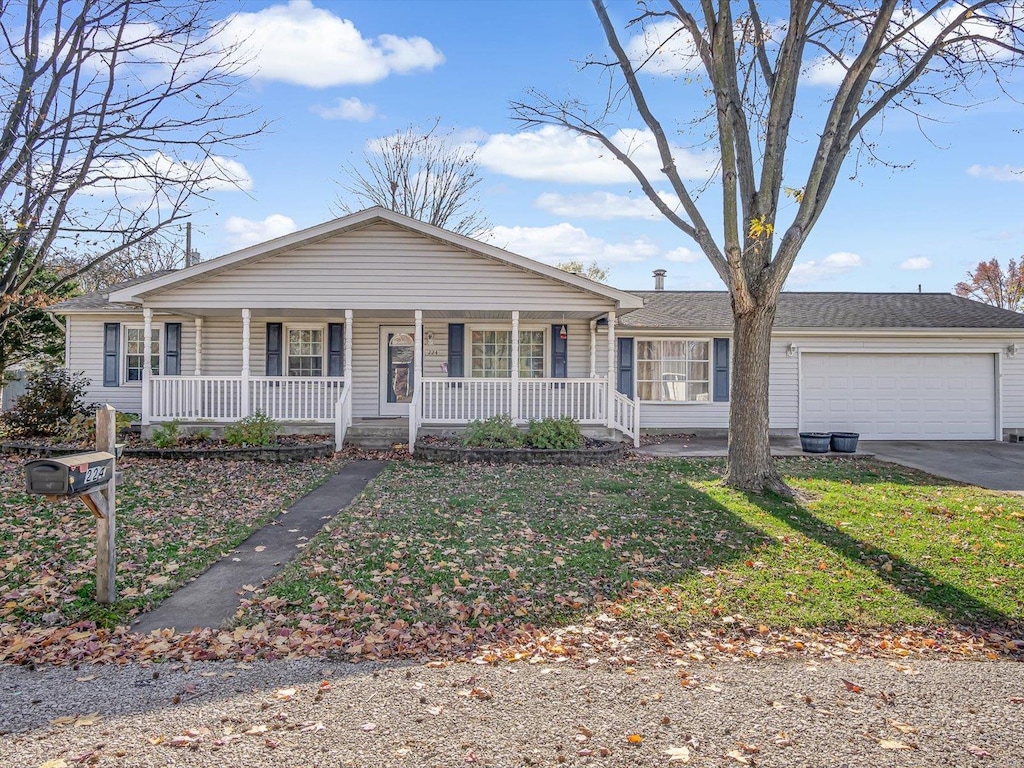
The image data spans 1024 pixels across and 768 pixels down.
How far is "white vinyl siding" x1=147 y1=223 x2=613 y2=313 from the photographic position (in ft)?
38.8

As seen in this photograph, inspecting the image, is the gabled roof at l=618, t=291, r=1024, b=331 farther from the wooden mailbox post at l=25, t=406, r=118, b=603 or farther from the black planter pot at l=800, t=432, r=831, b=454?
the wooden mailbox post at l=25, t=406, r=118, b=603

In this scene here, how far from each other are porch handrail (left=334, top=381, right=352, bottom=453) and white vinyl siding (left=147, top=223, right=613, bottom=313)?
1.71m

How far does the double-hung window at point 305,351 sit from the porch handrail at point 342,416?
2094 mm

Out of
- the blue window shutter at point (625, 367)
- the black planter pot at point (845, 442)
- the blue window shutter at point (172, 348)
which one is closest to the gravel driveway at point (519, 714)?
the black planter pot at point (845, 442)

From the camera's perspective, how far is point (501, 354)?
1421 cm

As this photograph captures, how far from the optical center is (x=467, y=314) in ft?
44.3

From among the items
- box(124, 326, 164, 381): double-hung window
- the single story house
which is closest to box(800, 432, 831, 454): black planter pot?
the single story house

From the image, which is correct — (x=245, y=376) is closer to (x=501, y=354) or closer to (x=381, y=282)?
(x=381, y=282)

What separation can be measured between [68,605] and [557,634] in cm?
349

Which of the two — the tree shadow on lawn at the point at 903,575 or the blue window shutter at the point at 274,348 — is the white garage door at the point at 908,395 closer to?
the tree shadow on lawn at the point at 903,575

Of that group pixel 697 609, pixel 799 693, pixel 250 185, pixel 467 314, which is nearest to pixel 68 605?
pixel 697 609

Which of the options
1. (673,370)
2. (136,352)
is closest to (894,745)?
(673,370)

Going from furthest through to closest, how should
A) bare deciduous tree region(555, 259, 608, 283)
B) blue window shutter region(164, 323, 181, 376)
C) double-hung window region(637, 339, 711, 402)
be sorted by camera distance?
bare deciduous tree region(555, 259, 608, 283) < double-hung window region(637, 339, 711, 402) < blue window shutter region(164, 323, 181, 376)

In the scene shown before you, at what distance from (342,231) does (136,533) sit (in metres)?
7.32
